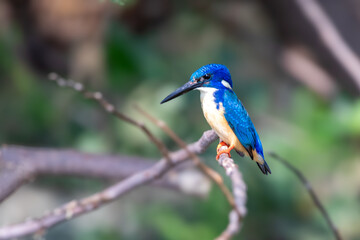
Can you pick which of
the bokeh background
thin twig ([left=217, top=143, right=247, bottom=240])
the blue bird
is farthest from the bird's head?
the bokeh background

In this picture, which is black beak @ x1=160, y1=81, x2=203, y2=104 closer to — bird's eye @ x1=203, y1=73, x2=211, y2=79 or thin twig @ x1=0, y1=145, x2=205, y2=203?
bird's eye @ x1=203, y1=73, x2=211, y2=79

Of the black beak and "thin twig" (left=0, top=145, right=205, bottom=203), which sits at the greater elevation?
the black beak

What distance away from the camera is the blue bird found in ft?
2.68

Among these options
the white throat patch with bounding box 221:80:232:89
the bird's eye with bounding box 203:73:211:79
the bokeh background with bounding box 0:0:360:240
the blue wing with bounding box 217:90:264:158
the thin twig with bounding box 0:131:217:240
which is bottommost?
the bokeh background with bounding box 0:0:360:240

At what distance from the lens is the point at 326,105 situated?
2533mm

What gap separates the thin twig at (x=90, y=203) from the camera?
0.87 metres

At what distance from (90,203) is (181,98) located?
131 centimetres

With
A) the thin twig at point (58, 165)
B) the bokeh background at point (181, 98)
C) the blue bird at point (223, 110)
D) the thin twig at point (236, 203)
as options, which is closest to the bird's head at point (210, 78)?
the blue bird at point (223, 110)

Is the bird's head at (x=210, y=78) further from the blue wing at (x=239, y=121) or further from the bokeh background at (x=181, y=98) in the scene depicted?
the bokeh background at (x=181, y=98)

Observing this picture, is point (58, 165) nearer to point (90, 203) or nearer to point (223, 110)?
point (90, 203)

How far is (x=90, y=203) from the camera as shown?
1088 millimetres

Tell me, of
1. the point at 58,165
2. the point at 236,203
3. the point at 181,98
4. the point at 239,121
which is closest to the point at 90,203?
the point at 239,121

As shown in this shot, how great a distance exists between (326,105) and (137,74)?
0.90 metres

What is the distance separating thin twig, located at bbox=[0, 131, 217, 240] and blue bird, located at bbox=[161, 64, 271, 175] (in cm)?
4
